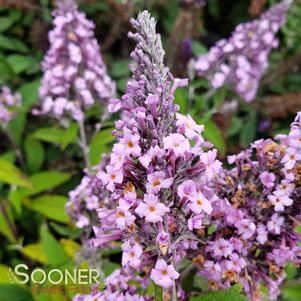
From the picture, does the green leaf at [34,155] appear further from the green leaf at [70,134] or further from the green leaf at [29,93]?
the green leaf at [70,134]

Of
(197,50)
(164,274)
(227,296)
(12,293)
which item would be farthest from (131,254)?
(197,50)

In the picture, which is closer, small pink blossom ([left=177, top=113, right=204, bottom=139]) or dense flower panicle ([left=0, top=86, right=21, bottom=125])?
small pink blossom ([left=177, top=113, right=204, bottom=139])

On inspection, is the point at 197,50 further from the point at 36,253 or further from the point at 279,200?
the point at 279,200

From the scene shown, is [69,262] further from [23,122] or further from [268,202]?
[23,122]

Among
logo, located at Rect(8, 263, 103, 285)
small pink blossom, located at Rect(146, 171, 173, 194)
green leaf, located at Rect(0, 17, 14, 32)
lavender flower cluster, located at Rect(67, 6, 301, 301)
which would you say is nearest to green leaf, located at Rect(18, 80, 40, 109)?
green leaf, located at Rect(0, 17, 14, 32)

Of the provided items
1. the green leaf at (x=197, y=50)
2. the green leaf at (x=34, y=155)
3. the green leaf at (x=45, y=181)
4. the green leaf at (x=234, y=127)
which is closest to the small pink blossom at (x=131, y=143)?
the green leaf at (x=45, y=181)

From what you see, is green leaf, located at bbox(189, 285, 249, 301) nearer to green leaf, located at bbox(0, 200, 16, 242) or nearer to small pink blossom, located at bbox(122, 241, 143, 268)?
small pink blossom, located at bbox(122, 241, 143, 268)

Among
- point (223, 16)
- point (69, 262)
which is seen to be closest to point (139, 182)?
point (69, 262)
